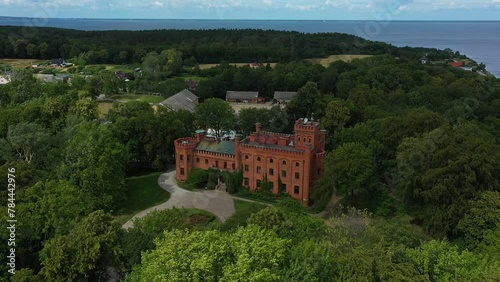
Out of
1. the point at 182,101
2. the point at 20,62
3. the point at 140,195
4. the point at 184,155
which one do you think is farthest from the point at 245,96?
the point at 20,62

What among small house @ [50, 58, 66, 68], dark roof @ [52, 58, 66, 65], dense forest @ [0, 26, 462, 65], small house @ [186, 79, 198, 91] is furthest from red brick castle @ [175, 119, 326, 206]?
dark roof @ [52, 58, 66, 65]

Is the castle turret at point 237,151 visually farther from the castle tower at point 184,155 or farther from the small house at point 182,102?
the small house at point 182,102

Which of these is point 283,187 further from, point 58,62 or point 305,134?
point 58,62

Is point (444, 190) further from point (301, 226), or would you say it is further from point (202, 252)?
point (202, 252)

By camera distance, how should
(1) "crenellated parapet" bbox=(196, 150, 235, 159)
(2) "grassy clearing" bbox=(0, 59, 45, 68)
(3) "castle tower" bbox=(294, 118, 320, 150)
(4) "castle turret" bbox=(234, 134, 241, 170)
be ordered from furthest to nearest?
(2) "grassy clearing" bbox=(0, 59, 45, 68), (1) "crenellated parapet" bbox=(196, 150, 235, 159), (4) "castle turret" bbox=(234, 134, 241, 170), (3) "castle tower" bbox=(294, 118, 320, 150)

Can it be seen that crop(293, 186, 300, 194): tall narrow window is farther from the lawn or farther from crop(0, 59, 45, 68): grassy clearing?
crop(0, 59, 45, 68): grassy clearing

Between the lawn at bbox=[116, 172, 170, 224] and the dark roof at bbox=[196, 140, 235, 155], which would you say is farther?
the dark roof at bbox=[196, 140, 235, 155]

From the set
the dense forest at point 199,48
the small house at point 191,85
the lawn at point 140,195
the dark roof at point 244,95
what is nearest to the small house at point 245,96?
the dark roof at point 244,95
